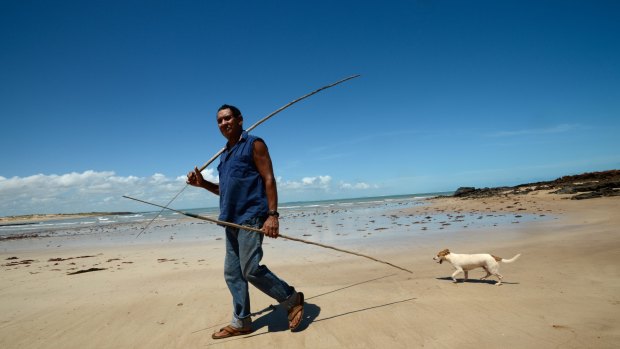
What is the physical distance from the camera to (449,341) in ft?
10.1

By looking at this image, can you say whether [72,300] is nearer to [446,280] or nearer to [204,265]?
[204,265]

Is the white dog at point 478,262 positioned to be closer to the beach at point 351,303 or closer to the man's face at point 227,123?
the beach at point 351,303

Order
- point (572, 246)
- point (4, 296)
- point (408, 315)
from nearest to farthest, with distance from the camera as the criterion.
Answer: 1. point (408, 315)
2. point (4, 296)
3. point (572, 246)

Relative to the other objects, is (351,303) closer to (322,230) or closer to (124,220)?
(322,230)

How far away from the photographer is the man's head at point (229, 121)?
12.4 feet

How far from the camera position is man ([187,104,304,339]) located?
3.43 metres

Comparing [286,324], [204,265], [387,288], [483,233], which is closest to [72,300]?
[204,265]

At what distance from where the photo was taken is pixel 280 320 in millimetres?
3988

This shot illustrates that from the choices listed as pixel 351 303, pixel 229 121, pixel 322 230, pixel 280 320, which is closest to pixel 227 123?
pixel 229 121

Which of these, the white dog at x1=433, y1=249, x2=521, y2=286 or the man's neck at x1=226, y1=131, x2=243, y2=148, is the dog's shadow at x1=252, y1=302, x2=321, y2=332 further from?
the white dog at x1=433, y1=249, x2=521, y2=286

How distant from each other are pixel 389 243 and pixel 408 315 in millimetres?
6006

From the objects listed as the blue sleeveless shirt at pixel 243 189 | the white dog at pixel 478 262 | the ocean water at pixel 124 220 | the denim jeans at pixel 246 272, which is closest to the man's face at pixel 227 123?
the blue sleeveless shirt at pixel 243 189

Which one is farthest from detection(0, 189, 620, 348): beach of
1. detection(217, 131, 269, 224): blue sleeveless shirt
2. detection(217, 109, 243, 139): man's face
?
detection(217, 109, 243, 139): man's face

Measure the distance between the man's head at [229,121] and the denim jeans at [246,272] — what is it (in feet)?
3.46
